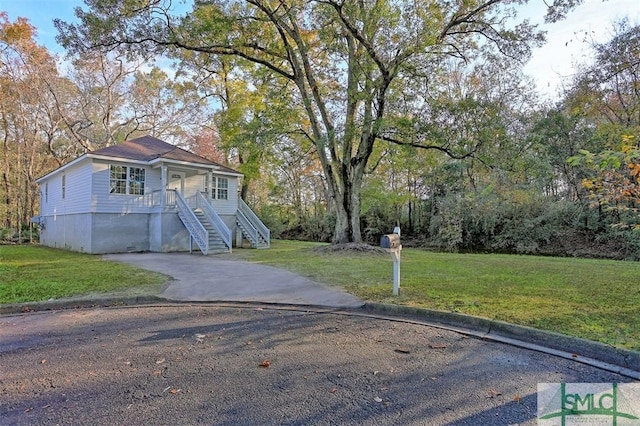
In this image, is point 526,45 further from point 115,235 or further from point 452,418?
point 115,235

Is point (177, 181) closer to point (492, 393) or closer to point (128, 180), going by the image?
point (128, 180)

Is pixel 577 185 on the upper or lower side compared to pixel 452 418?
upper

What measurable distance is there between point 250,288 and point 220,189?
39.2 feet

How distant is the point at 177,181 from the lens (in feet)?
51.5

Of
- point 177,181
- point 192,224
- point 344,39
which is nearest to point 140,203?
point 177,181

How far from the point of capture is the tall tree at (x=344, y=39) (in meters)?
10.4

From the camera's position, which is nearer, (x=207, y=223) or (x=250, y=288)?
(x=250, y=288)

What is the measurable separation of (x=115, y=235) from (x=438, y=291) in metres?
13.2

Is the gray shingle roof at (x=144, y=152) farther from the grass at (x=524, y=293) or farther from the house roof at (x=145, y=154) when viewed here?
the grass at (x=524, y=293)

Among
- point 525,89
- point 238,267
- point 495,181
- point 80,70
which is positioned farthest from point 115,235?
point 525,89

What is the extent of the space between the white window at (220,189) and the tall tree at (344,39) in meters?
6.39

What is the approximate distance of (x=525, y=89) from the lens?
62.7 ft

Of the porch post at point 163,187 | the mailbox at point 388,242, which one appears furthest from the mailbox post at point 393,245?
the porch post at point 163,187

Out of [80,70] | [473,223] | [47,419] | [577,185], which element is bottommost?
[47,419]
